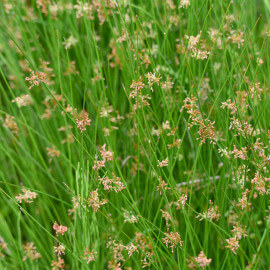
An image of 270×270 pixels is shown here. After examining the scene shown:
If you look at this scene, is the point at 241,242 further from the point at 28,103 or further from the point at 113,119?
the point at 28,103

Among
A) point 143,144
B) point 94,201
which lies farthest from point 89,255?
point 143,144

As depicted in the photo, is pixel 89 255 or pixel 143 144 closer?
pixel 89 255

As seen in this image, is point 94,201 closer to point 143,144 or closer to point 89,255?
point 89,255

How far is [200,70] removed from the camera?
2.15 metres

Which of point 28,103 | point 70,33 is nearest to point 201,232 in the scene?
point 28,103

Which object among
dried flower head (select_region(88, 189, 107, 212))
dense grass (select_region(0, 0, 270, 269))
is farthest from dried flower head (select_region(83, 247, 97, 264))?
dried flower head (select_region(88, 189, 107, 212))

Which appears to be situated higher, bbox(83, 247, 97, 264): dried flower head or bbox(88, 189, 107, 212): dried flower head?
bbox(88, 189, 107, 212): dried flower head

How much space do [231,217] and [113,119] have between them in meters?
0.81

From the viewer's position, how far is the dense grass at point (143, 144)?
1771mm

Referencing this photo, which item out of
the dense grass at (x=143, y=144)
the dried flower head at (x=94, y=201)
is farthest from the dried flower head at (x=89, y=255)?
the dried flower head at (x=94, y=201)

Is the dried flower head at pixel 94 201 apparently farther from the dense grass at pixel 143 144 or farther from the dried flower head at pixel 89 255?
the dried flower head at pixel 89 255

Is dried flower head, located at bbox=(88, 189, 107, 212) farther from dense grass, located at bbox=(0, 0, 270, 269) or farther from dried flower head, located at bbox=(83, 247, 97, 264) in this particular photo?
dried flower head, located at bbox=(83, 247, 97, 264)

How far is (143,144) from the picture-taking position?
2.07m

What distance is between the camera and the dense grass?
1771 mm
